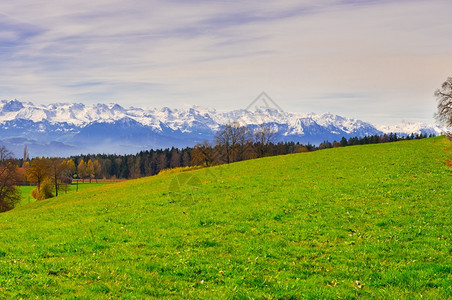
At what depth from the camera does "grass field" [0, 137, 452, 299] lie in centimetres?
1092

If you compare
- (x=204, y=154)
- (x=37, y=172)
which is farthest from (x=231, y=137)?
(x=37, y=172)

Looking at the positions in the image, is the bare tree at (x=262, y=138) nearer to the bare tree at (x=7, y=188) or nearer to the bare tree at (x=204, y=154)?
the bare tree at (x=204, y=154)

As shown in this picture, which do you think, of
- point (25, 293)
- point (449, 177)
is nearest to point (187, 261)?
point (25, 293)

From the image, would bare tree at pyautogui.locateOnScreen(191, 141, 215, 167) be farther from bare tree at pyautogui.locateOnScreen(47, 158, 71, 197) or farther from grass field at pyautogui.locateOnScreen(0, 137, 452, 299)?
grass field at pyautogui.locateOnScreen(0, 137, 452, 299)

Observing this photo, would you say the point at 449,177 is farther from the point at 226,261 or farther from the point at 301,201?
the point at 226,261

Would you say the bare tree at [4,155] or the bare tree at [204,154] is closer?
the bare tree at [4,155]

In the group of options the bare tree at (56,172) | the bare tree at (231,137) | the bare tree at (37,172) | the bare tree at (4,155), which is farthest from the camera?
the bare tree at (231,137)

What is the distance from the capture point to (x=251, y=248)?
14.9m

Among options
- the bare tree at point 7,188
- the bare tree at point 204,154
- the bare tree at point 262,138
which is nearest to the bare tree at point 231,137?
the bare tree at point 204,154

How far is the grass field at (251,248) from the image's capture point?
10922 mm

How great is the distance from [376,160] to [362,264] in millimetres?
34041

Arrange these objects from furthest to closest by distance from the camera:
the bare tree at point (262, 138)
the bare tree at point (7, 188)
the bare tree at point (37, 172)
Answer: the bare tree at point (262, 138) → the bare tree at point (37, 172) → the bare tree at point (7, 188)

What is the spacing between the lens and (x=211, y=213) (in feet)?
72.7

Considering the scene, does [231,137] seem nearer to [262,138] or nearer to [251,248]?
[262,138]
